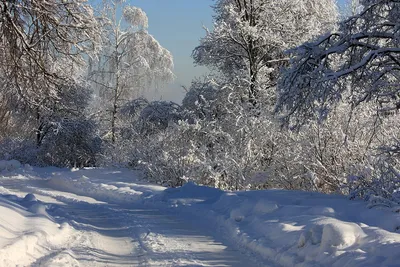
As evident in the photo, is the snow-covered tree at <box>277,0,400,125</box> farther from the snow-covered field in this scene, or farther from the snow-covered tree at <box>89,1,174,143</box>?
the snow-covered tree at <box>89,1,174,143</box>

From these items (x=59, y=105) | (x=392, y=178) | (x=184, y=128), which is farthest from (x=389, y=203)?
(x=59, y=105)

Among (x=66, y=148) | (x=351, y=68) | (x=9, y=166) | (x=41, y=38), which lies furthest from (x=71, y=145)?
(x=351, y=68)

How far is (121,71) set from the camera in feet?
94.6

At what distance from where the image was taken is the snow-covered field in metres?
5.62

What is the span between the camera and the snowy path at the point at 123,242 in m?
5.87

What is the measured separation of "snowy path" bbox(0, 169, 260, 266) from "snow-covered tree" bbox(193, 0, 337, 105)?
28.3ft

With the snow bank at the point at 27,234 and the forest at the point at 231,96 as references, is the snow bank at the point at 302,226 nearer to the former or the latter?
the forest at the point at 231,96

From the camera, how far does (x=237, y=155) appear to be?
1474cm

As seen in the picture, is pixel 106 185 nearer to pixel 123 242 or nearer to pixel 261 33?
pixel 261 33

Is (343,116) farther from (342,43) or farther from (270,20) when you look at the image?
(270,20)

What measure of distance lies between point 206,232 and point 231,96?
9.87 meters

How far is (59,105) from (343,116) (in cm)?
1619

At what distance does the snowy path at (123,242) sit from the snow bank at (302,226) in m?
0.44

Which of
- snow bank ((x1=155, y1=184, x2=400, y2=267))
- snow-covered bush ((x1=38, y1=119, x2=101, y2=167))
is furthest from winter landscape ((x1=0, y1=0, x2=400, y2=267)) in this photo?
snow-covered bush ((x1=38, y1=119, x2=101, y2=167))
